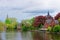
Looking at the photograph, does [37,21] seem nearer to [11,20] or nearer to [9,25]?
[9,25]

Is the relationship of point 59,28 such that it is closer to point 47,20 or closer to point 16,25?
point 47,20

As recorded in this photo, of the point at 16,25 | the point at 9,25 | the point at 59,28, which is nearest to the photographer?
the point at 59,28

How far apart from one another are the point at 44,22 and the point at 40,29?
364cm

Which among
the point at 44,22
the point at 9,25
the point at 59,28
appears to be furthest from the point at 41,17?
the point at 59,28

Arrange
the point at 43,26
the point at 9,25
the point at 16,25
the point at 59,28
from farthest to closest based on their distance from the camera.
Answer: the point at 16,25
the point at 9,25
the point at 43,26
the point at 59,28

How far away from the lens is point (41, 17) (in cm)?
9506

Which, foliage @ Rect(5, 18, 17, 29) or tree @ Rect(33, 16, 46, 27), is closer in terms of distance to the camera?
tree @ Rect(33, 16, 46, 27)

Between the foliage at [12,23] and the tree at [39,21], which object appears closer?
the tree at [39,21]

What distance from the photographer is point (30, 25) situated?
97.8 metres

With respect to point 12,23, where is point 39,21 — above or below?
above

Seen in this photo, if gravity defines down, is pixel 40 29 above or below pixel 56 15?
below

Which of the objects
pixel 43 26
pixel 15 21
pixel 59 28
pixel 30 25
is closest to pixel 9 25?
pixel 15 21

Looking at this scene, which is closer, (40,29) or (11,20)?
(40,29)

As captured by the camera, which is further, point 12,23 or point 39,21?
point 12,23
